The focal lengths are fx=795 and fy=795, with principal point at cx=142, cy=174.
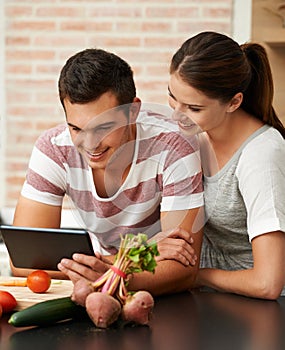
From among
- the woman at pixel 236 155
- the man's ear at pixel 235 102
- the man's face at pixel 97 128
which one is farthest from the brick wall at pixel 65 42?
the man's face at pixel 97 128

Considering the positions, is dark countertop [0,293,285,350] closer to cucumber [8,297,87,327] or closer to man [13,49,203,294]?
cucumber [8,297,87,327]

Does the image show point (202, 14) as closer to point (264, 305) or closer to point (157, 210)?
point (157, 210)

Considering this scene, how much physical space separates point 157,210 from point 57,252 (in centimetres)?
44

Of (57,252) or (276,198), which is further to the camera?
(276,198)

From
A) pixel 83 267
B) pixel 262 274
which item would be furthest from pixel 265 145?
pixel 83 267

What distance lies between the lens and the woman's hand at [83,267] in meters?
1.85

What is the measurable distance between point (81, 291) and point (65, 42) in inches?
97.0

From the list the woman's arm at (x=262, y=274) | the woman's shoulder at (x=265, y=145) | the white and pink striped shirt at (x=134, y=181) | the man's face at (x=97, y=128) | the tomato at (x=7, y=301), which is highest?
the man's face at (x=97, y=128)

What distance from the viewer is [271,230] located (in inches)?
82.6

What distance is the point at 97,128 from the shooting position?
80.8 inches

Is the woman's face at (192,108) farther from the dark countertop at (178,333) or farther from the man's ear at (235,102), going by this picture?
the dark countertop at (178,333)

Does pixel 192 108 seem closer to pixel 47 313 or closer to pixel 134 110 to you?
pixel 134 110

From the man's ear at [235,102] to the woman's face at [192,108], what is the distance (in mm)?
30

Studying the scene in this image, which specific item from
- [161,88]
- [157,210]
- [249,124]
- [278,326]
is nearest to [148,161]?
[157,210]
